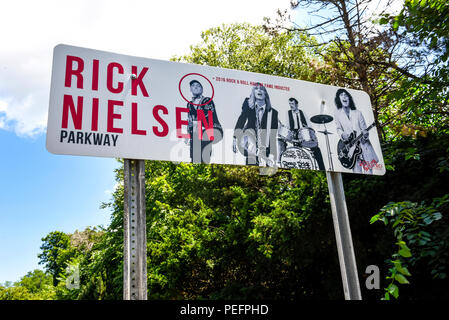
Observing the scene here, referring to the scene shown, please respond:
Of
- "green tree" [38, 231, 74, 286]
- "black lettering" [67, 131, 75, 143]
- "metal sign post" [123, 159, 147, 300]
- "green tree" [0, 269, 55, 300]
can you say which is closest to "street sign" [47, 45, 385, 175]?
"black lettering" [67, 131, 75, 143]

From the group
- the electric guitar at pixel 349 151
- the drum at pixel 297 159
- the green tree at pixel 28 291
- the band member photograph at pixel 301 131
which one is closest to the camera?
the drum at pixel 297 159

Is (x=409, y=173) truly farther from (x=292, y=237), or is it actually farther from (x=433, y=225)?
(x=292, y=237)

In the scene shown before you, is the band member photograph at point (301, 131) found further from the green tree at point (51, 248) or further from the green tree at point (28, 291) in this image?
the green tree at point (51, 248)

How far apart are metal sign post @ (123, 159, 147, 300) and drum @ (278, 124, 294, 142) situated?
1.20 m

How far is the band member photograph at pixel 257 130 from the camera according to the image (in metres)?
2.61

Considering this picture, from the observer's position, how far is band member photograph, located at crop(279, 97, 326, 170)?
282 cm

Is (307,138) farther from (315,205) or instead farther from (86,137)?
(315,205)

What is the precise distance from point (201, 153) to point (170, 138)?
257 millimetres

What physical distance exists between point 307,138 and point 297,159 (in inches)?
9.5

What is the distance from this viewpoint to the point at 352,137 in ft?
10.1

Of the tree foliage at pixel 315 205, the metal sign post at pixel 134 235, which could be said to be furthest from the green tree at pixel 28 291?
the metal sign post at pixel 134 235

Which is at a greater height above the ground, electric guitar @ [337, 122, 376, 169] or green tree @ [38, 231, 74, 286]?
green tree @ [38, 231, 74, 286]

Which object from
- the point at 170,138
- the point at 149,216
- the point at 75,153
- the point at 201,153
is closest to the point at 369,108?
the point at 201,153

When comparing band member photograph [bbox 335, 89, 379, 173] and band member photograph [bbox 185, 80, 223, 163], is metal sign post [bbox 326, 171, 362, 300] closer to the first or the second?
band member photograph [bbox 335, 89, 379, 173]
